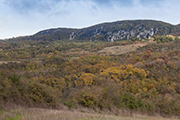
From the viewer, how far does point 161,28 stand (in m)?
178

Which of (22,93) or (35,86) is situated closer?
(22,93)

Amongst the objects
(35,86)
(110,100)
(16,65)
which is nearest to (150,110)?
(110,100)

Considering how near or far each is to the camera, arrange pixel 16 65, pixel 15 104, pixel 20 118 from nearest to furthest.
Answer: pixel 20 118 → pixel 15 104 → pixel 16 65

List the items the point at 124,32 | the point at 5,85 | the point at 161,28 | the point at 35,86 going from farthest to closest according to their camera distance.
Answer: the point at 124,32 → the point at 161,28 → the point at 35,86 → the point at 5,85

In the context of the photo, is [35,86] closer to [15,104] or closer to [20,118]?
[15,104]

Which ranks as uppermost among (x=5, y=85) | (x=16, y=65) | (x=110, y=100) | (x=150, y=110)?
(x=5, y=85)

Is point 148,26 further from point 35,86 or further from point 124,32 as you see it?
point 35,86

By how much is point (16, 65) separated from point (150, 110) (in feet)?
220

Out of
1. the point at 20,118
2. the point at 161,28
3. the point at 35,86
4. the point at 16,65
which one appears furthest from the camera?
the point at 161,28

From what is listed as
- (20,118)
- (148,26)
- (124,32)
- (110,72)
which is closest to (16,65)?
(110,72)

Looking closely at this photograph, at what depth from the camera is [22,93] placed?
8836mm

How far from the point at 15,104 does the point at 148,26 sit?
668ft

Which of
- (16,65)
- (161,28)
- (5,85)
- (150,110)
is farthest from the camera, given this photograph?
(161,28)

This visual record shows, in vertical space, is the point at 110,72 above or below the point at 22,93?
below
